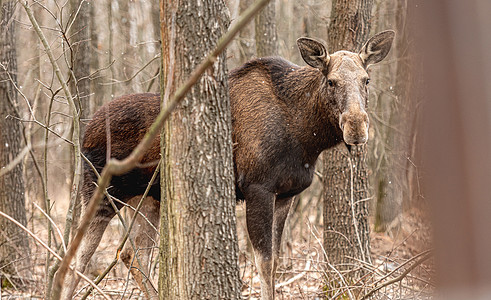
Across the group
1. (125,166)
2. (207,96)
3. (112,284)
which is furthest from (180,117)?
(112,284)

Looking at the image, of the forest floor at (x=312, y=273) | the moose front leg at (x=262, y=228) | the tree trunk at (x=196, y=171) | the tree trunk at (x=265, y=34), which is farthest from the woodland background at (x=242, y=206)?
the tree trunk at (x=196, y=171)

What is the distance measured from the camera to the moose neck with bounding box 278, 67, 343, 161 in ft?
18.9

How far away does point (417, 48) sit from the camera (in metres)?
0.74

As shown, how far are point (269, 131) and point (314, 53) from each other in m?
0.96

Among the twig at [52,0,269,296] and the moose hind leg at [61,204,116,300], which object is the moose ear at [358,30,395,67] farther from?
the twig at [52,0,269,296]

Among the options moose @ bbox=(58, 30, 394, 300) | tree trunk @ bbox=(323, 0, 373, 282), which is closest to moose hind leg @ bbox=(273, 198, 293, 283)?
moose @ bbox=(58, 30, 394, 300)

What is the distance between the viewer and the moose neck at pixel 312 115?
5.77 meters

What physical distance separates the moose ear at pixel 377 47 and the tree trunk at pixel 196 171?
2168mm

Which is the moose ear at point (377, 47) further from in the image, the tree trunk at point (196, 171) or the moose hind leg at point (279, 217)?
the tree trunk at point (196, 171)

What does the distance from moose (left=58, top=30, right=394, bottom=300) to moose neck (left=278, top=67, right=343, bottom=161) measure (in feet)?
0.04

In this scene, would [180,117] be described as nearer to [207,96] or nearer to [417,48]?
[207,96]

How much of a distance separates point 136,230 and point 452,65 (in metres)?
6.66

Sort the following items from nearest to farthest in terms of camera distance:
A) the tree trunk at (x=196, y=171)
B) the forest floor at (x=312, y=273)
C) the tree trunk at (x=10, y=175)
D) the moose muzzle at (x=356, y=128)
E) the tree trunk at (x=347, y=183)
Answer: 1. the forest floor at (x=312, y=273)
2. the tree trunk at (x=196, y=171)
3. the moose muzzle at (x=356, y=128)
4. the tree trunk at (x=347, y=183)
5. the tree trunk at (x=10, y=175)

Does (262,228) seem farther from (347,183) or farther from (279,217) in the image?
(347,183)
